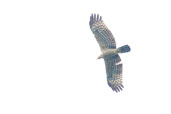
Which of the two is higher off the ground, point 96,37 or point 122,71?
point 96,37

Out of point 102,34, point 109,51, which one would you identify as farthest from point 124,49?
point 102,34

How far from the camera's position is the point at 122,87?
83.0 feet

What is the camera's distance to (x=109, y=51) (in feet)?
80.3

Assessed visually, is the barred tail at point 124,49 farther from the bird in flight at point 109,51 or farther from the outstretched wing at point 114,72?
the outstretched wing at point 114,72

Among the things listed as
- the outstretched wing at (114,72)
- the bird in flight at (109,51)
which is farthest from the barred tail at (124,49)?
the outstretched wing at (114,72)

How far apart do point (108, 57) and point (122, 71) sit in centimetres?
121

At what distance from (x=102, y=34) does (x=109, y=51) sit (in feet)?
3.64

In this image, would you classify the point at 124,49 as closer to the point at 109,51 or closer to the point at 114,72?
the point at 109,51

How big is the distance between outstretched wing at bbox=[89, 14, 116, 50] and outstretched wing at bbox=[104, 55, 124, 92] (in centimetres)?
89

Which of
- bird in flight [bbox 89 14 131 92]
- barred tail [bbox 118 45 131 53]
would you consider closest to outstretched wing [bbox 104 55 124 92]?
bird in flight [bbox 89 14 131 92]

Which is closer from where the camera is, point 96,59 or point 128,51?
point 128,51

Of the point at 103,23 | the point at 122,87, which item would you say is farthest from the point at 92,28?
the point at 122,87

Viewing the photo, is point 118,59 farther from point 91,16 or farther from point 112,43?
point 91,16

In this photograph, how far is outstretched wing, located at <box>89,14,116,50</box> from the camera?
79.6ft
